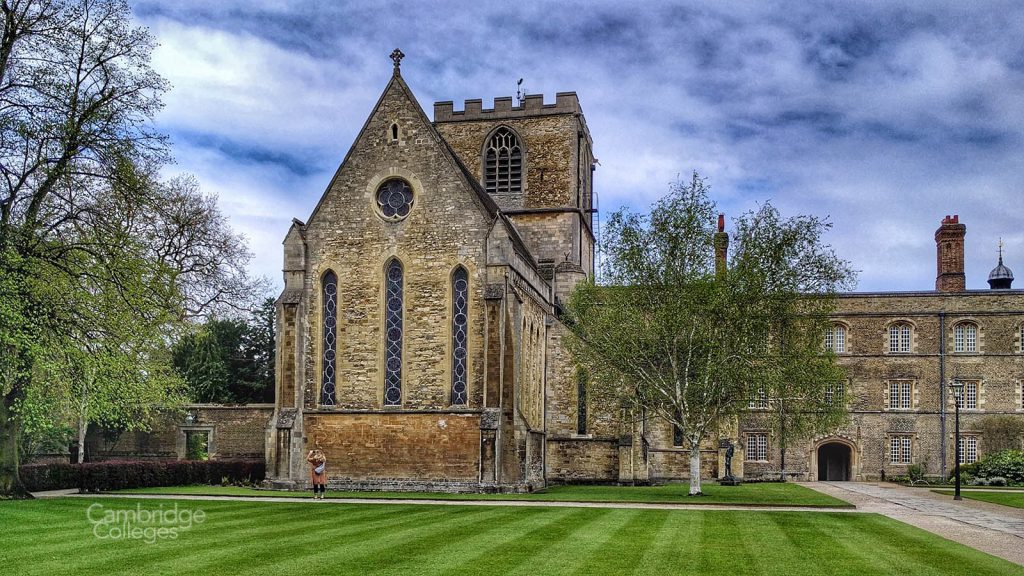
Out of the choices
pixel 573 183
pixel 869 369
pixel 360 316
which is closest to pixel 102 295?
pixel 360 316

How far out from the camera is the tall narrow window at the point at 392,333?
29.0 meters

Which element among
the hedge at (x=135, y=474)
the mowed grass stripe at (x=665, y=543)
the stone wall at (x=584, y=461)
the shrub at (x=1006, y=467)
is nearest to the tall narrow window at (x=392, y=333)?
the hedge at (x=135, y=474)

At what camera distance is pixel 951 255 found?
48.5m

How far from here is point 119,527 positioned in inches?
639

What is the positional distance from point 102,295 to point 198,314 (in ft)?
60.2

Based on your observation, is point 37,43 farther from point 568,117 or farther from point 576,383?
point 568,117

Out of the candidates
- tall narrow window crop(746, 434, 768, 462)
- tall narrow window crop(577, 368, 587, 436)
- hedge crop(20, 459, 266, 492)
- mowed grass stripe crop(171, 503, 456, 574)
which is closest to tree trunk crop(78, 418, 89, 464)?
hedge crop(20, 459, 266, 492)

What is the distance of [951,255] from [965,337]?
14.7 feet

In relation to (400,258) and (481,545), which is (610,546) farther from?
(400,258)

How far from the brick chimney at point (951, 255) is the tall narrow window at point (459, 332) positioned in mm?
30498

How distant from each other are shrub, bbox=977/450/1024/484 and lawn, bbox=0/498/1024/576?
25631 mm

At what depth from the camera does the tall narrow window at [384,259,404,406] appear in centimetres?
2897

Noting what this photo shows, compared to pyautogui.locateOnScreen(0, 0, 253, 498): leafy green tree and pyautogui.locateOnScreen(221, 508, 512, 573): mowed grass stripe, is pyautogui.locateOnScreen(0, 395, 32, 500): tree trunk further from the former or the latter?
pyautogui.locateOnScreen(221, 508, 512, 573): mowed grass stripe

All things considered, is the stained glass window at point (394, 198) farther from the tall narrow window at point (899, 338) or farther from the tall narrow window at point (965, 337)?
the tall narrow window at point (965, 337)
